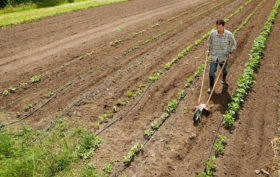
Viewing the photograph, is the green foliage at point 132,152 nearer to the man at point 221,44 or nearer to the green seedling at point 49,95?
the man at point 221,44

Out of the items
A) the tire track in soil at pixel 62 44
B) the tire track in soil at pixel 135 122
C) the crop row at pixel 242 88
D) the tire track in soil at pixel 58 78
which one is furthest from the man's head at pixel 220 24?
the tire track in soil at pixel 62 44

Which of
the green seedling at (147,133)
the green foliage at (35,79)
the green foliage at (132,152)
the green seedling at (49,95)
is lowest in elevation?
the green foliage at (132,152)

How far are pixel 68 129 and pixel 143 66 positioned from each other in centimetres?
459

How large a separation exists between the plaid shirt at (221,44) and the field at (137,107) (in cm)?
130

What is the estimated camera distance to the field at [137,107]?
5070 mm

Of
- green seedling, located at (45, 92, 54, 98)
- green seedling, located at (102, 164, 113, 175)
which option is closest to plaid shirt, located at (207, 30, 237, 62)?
green seedling, located at (102, 164, 113, 175)

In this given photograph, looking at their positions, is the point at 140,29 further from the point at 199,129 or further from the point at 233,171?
the point at 233,171

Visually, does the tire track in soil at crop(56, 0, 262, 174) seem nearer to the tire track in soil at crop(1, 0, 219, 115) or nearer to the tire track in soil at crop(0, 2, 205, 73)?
the tire track in soil at crop(1, 0, 219, 115)

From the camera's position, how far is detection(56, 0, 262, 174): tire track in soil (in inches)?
218

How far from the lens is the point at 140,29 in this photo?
49.4ft

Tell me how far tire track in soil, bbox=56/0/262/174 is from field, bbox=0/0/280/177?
0.11ft

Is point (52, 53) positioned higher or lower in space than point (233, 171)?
higher

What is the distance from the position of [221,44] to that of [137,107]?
338 cm

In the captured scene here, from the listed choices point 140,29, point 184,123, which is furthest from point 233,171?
point 140,29
